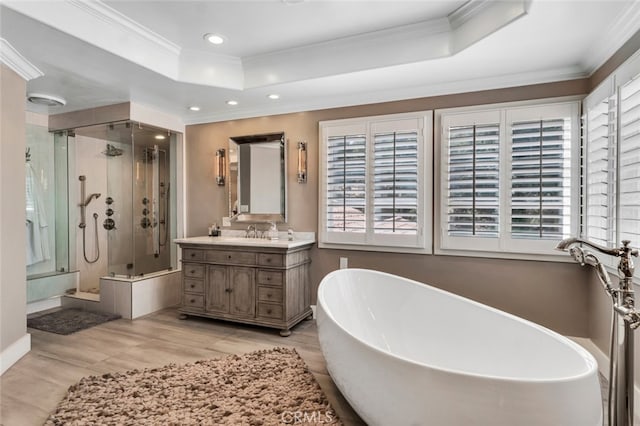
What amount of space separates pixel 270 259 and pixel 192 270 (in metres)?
0.95

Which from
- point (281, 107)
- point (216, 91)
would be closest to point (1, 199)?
point (216, 91)

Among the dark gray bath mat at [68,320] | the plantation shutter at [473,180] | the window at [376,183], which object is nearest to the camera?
the plantation shutter at [473,180]

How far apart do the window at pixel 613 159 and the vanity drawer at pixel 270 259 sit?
251 cm

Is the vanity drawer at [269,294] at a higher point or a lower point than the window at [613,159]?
lower

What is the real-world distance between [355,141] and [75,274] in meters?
3.88

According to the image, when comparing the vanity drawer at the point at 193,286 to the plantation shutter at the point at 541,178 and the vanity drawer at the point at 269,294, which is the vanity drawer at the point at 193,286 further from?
the plantation shutter at the point at 541,178

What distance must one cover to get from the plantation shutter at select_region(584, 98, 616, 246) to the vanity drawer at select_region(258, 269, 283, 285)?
255 cm

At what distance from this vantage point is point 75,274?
4355mm

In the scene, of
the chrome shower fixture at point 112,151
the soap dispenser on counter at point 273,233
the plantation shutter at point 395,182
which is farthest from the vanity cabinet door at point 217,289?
the chrome shower fixture at point 112,151

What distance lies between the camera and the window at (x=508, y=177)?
2.76 meters

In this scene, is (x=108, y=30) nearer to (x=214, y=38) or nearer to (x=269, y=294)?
(x=214, y=38)

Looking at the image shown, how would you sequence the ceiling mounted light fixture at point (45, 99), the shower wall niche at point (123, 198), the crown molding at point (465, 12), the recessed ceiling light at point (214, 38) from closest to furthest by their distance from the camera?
the crown molding at point (465, 12) < the recessed ceiling light at point (214, 38) < the ceiling mounted light fixture at point (45, 99) < the shower wall niche at point (123, 198)

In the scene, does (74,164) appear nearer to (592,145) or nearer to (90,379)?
(90,379)

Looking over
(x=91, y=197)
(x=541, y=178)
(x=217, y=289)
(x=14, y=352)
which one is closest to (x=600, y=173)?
(x=541, y=178)
